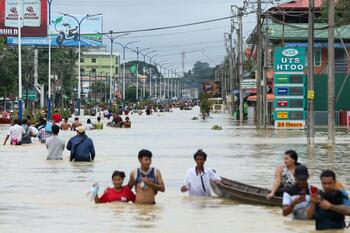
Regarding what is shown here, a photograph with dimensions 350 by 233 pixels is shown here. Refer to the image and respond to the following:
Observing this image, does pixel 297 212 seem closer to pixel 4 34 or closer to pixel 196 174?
pixel 196 174

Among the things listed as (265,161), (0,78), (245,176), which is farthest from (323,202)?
(0,78)

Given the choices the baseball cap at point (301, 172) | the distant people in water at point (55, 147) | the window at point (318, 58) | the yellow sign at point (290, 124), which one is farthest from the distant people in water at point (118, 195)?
the window at point (318, 58)

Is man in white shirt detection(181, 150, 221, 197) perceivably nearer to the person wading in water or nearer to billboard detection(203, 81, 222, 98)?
the person wading in water

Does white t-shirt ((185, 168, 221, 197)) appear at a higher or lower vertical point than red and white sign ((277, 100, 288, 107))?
lower

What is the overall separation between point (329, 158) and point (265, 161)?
272 cm

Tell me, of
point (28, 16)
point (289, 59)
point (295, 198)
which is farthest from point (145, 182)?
point (28, 16)

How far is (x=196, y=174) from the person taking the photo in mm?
19250

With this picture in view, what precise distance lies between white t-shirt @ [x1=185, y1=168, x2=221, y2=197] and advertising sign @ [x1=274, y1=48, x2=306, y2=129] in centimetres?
4252

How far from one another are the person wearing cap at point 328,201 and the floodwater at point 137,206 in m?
0.83

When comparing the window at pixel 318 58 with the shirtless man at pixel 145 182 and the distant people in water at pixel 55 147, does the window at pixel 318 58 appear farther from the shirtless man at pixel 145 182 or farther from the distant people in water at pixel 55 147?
the shirtless man at pixel 145 182

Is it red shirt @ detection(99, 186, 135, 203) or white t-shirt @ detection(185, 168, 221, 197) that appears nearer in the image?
red shirt @ detection(99, 186, 135, 203)

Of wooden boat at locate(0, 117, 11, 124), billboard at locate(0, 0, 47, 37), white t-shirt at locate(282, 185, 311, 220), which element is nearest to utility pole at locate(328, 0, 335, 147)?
white t-shirt at locate(282, 185, 311, 220)

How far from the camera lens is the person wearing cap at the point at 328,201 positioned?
13461 millimetres

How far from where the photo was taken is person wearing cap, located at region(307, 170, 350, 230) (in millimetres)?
13461
